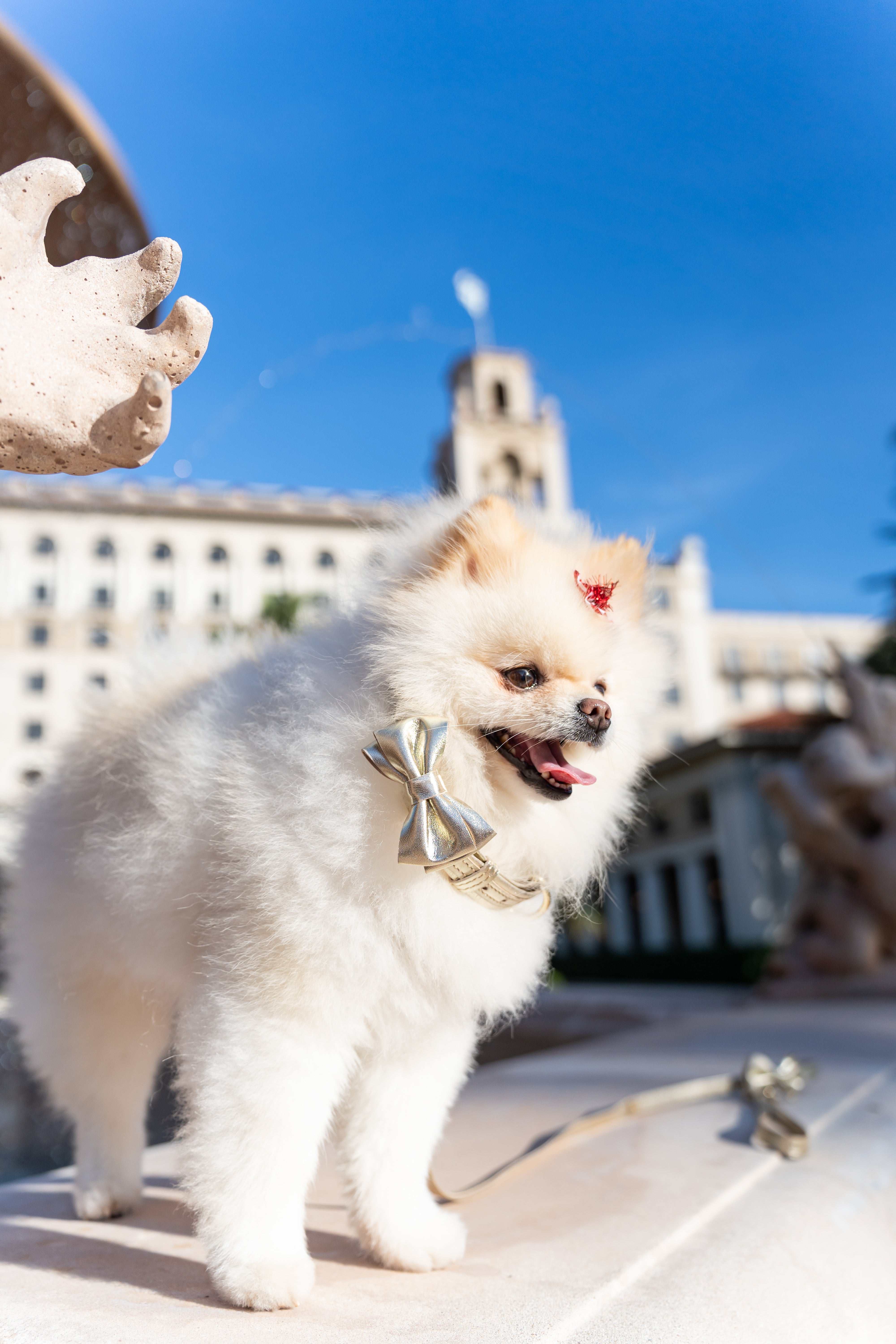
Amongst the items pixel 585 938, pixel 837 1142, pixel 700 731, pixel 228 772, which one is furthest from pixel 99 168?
pixel 700 731

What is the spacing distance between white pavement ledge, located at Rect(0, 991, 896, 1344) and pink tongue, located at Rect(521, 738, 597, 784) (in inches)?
37.4

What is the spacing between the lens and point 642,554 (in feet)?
6.37

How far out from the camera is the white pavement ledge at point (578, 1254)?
60.3 inches

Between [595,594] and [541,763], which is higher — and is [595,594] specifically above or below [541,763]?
above

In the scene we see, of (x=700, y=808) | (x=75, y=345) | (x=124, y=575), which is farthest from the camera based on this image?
→ (x=700, y=808)

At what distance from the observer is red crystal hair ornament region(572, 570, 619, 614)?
173cm

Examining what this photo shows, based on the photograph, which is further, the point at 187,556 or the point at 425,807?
the point at 187,556

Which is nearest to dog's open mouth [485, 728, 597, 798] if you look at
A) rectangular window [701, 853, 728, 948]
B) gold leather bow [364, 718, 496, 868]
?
gold leather bow [364, 718, 496, 868]

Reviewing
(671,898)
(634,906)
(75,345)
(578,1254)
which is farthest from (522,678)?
(634,906)

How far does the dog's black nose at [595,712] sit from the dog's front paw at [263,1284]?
3.84 ft

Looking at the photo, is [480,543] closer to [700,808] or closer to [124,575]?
[124,575]

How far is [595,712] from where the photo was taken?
1576 millimetres

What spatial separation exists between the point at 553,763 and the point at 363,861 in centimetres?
41

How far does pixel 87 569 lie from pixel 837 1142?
28481mm
